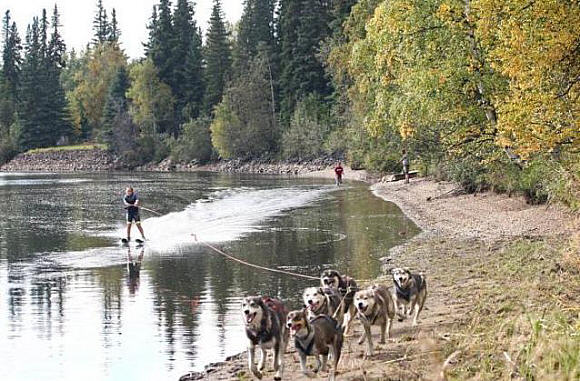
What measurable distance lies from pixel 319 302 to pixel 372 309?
0.76m

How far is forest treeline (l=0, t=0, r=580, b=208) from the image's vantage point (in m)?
18.7

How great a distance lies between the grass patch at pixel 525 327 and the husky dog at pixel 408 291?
897mm

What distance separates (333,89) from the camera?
86562 mm

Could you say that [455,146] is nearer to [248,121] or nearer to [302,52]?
[302,52]

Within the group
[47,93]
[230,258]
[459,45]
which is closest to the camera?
[230,258]

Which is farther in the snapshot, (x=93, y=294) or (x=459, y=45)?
(x=459, y=45)

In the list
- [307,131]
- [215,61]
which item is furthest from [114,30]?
[307,131]

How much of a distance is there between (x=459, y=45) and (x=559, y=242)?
919cm

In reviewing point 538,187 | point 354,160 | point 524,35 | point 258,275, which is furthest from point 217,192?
point 524,35

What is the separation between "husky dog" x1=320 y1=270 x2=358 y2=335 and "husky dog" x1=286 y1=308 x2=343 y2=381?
1.84 meters

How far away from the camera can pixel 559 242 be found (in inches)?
738

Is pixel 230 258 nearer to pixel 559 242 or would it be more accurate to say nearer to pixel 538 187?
pixel 559 242

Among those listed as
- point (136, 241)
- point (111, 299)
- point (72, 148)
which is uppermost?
point (72, 148)

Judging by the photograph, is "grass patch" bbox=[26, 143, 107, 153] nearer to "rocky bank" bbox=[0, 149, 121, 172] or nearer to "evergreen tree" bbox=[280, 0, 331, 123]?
"rocky bank" bbox=[0, 149, 121, 172]
